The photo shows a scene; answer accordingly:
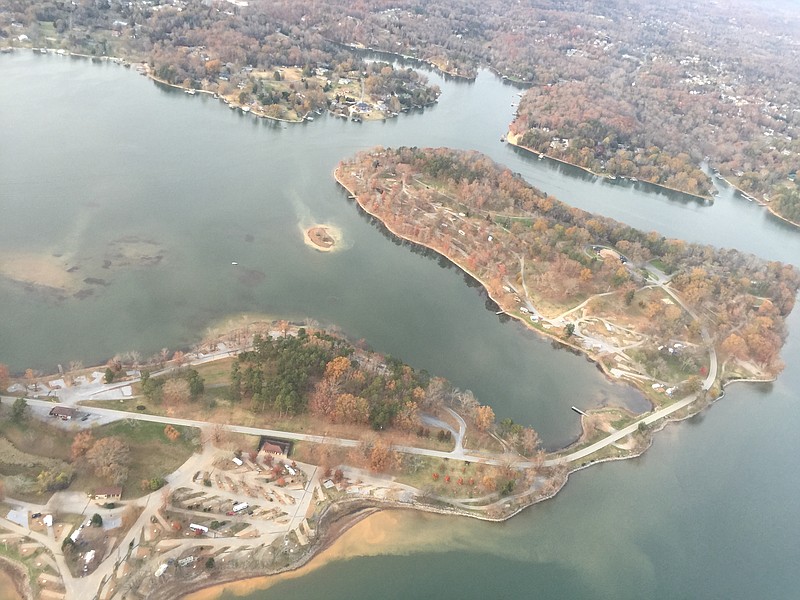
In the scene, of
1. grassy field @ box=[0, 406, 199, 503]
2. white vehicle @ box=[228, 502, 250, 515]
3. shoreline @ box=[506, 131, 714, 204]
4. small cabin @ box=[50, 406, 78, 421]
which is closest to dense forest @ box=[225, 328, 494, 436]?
grassy field @ box=[0, 406, 199, 503]

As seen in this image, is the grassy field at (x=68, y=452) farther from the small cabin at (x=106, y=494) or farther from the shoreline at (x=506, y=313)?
the shoreline at (x=506, y=313)

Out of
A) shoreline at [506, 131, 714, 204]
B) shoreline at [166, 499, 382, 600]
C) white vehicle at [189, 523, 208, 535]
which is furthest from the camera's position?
shoreline at [506, 131, 714, 204]

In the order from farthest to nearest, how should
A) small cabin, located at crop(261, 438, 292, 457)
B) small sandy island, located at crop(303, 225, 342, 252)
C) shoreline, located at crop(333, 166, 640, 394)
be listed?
small sandy island, located at crop(303, 225, 342, 252) → shoreline, located at crop(333, 166, 640, 394) → small cabin, located at crop(261, 438, 292, 457)

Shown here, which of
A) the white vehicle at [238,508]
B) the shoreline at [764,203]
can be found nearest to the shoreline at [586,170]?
the shoreline at [764,203]

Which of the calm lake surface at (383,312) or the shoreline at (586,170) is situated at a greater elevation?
the shoreline at (586,170)

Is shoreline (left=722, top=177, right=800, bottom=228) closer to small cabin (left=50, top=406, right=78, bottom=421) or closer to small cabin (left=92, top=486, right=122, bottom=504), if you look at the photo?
small cabin (left=92, top=486, right=122, bottom=504)

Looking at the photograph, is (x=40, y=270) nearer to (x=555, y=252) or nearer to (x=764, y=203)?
(x=555, y=252)
